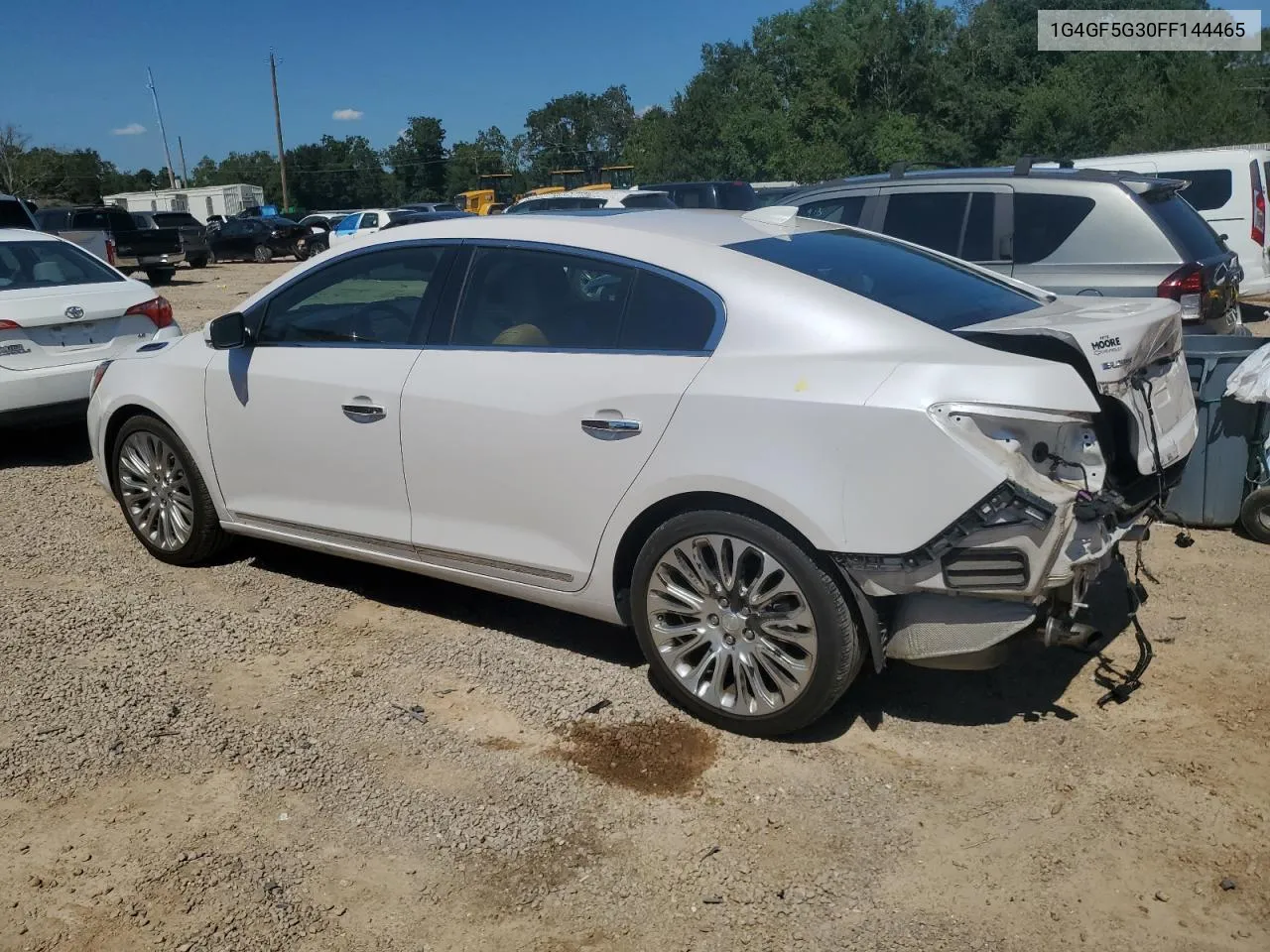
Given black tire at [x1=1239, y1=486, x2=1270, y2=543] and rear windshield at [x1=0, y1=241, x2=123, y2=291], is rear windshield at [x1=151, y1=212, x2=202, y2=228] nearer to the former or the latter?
rear windshield at [x1=0, y1=241, x2=123, y2=291]

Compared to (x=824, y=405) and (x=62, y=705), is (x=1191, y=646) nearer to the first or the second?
(x=824, y=405)

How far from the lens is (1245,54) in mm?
52812

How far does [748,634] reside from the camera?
3693 mm

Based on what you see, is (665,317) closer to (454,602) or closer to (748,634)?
(748,634)

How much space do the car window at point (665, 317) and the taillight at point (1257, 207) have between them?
431 inches

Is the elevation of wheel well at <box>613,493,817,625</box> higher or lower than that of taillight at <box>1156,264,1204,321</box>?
lower

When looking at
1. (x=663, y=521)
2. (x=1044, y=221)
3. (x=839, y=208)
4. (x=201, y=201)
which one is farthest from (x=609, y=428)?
(x=201, y=201)

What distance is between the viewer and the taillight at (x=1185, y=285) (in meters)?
6.87

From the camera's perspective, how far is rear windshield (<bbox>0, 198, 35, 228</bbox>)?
53.3 ft

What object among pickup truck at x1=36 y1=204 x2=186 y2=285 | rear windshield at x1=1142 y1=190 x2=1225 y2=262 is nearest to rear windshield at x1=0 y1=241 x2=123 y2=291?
rear windshield at x1=1142 y1=190 x2=1225 y2=262

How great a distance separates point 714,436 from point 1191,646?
7.43 feet

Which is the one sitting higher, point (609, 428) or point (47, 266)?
point (47, 266)

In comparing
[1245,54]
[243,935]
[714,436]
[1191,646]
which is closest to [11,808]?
[243,935]

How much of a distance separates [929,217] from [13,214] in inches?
553
